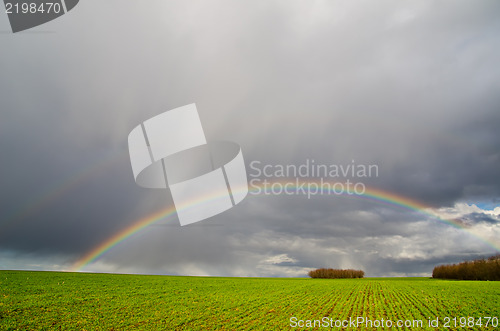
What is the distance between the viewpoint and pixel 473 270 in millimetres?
133375

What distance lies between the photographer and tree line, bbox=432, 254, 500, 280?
122 meters

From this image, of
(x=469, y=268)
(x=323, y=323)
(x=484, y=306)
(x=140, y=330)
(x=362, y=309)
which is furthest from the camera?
(x=469, y=268)

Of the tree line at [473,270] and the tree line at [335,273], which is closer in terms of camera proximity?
the tree line at [473,270]

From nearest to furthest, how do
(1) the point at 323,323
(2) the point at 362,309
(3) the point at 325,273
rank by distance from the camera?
(1) the point at 323,323, (2) the point at 362,309, (3) the point at 325,273

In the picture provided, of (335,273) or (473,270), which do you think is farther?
(335,273)

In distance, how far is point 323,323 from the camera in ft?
81.1

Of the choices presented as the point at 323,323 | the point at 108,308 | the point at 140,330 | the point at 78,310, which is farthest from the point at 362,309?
the point at 78,310

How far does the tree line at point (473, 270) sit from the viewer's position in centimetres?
12219

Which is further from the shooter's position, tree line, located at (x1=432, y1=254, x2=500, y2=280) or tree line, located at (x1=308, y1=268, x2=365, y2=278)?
tree line, located at (x1=308, y1=268, x2=365, y2=278)

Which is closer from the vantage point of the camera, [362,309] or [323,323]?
[323,323]

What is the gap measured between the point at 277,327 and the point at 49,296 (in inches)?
1043

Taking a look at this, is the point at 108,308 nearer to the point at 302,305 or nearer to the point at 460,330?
the point at 302,305

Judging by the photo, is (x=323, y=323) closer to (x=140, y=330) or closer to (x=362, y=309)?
(x=362, y=309)

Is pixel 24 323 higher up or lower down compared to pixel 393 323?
higher up
